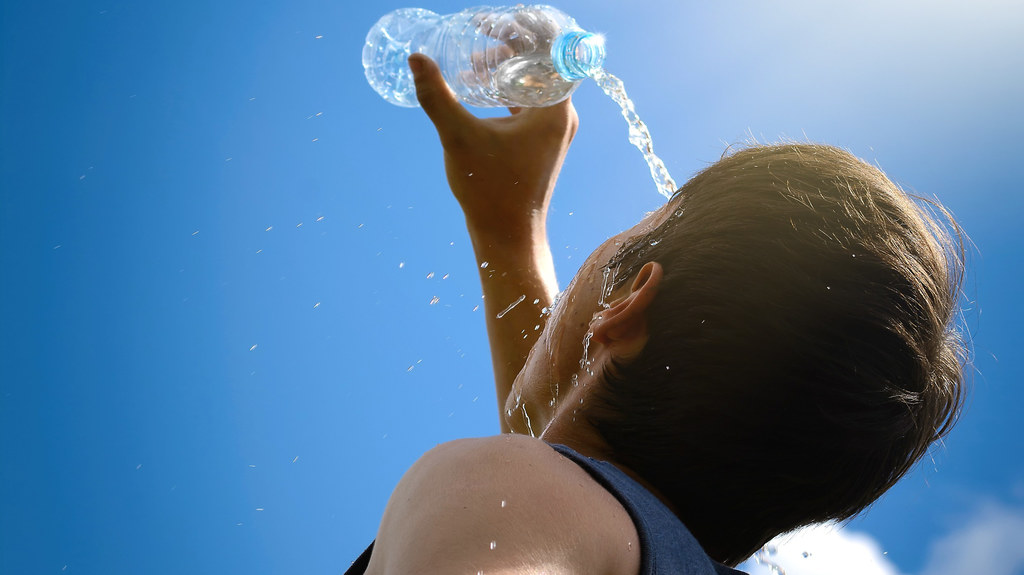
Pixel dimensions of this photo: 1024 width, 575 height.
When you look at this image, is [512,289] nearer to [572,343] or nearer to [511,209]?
[511,209]

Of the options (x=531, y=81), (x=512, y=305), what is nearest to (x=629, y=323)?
(x=512, y=305)

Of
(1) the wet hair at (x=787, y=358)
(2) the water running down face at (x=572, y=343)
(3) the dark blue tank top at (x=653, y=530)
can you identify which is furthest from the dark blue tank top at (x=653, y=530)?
(2) the water running down face at (x=572, y=343)

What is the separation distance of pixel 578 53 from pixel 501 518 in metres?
0.87

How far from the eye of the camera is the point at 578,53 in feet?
4.30

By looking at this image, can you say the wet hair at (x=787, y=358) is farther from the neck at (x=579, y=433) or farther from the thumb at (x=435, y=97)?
the thumb at (x=435, y=97)

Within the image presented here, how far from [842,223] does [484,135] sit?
745 mm

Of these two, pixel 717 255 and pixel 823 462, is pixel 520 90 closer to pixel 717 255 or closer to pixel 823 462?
pixel 717 255

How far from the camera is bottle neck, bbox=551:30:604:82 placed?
51.3 inches


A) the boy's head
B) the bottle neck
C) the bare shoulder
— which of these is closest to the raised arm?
the bottle neck

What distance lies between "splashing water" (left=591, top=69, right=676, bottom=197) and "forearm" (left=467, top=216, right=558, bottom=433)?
11.8 inches

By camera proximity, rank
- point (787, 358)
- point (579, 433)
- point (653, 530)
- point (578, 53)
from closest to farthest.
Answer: point (653, 530), point (787, 358), point (579, 433), point (578, 53)

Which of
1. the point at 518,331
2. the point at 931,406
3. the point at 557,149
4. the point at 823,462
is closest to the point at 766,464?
the point at 823,462

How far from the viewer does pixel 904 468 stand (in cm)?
117

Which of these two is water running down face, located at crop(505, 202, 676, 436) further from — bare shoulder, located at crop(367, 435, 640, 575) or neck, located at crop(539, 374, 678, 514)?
bare shoulder, located at crop(367, 435, 640, 575)
